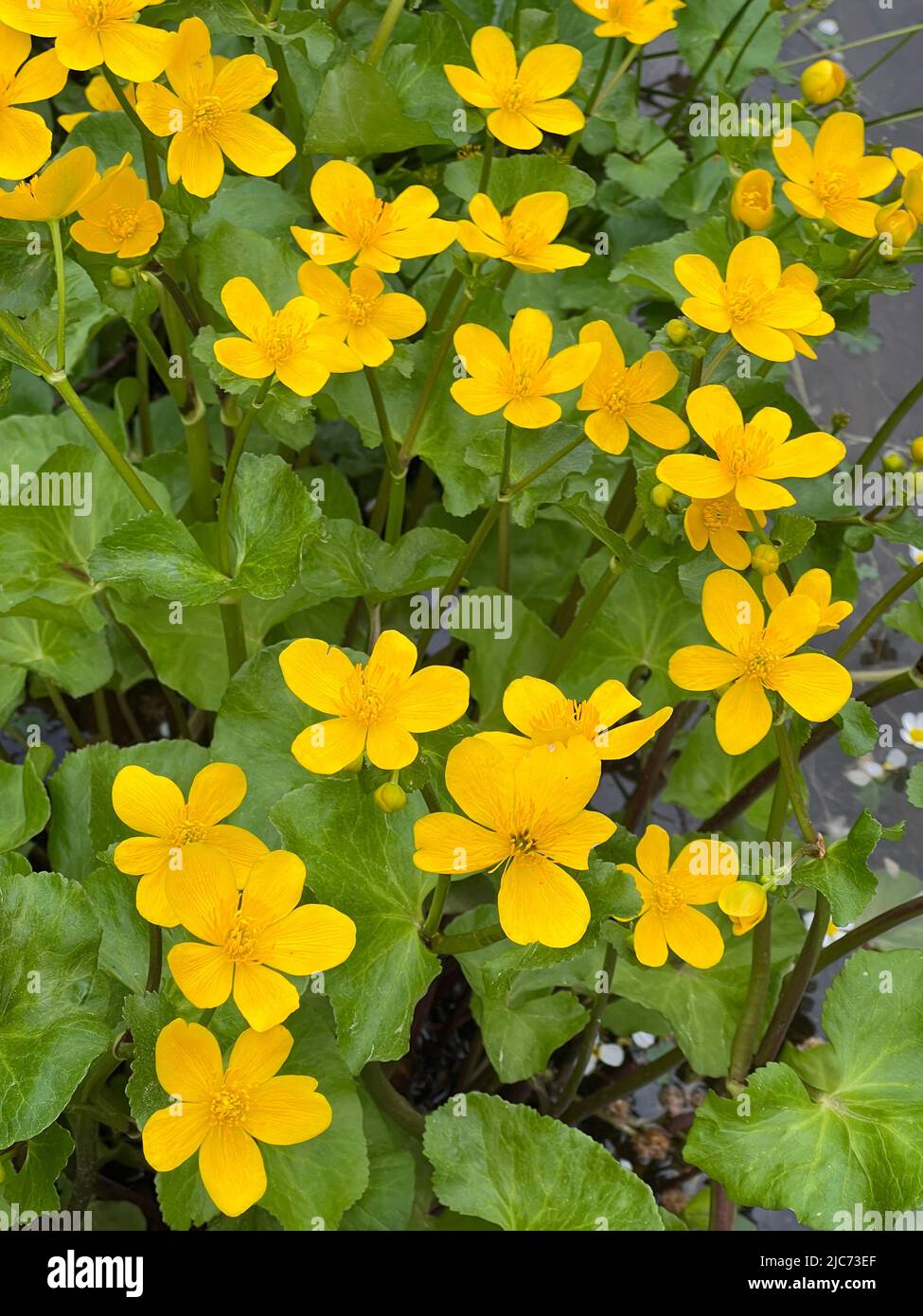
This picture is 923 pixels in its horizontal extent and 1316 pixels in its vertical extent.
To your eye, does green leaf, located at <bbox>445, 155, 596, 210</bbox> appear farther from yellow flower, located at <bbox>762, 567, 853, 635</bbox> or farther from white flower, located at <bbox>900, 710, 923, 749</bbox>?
white flower, located at <bbox>900, 710, 923, 749</bbox>

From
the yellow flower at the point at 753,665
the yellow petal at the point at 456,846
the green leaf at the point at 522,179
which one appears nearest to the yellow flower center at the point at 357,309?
the green leaf at the point at 522,179

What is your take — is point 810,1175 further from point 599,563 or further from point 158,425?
point 158,425

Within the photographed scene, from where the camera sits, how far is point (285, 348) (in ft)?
3.54

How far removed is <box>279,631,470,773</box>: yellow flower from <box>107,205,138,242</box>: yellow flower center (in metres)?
0.44

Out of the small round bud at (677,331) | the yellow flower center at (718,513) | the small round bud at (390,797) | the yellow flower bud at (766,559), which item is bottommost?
the small round bud at (390,797)

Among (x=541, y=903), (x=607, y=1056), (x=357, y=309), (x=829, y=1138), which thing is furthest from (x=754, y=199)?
(x=607, y=1056)

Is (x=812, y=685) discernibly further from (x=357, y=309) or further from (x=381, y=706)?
(x=357, y=309)

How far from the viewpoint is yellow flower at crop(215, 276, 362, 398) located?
1075 millimetres

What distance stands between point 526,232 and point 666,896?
635mm

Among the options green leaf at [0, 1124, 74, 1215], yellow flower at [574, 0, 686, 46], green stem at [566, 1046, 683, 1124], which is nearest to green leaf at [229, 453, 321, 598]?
green leaf at [0, 1124, 74, 1215]

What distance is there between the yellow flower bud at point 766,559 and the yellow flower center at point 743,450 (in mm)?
70

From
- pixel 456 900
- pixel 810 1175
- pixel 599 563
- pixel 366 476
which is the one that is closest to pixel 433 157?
pixel 366 476

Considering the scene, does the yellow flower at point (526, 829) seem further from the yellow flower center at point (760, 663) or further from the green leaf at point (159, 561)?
the green leaf at point (159, 561)

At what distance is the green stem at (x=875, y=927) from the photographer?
4.18 ft
